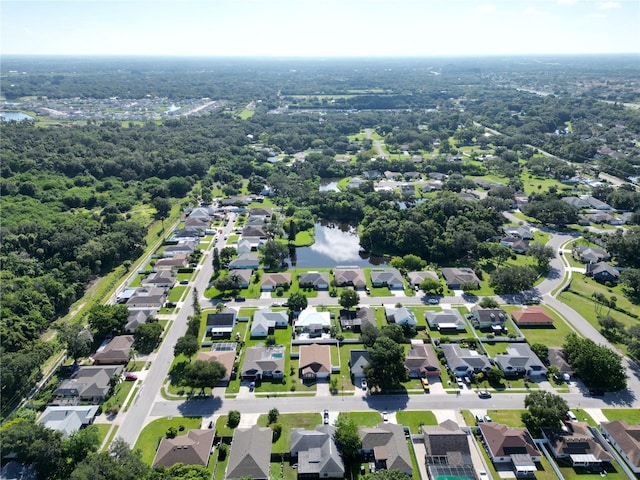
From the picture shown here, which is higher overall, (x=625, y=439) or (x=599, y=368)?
(x=599, y=368)

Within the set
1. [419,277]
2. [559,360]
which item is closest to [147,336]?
[419,277]

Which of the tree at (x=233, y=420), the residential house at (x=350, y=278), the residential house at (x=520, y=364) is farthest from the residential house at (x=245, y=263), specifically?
the residential house at (x=520, y=364)

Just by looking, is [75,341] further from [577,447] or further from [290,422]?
[577,447]

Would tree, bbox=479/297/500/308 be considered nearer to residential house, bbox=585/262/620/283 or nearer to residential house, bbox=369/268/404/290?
residential house, bbox=369/268/404/290

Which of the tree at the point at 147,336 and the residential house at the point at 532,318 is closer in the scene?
the tree at the point at 147,336

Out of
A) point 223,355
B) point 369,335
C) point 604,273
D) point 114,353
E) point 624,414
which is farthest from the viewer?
point 604,273

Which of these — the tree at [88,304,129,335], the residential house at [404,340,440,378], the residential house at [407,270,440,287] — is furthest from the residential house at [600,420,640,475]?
the tree at [88,304,129,335]

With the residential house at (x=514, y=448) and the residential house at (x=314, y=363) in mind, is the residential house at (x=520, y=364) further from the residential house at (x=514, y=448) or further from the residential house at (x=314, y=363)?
Answer: the residential house at (x=314, y=363)
